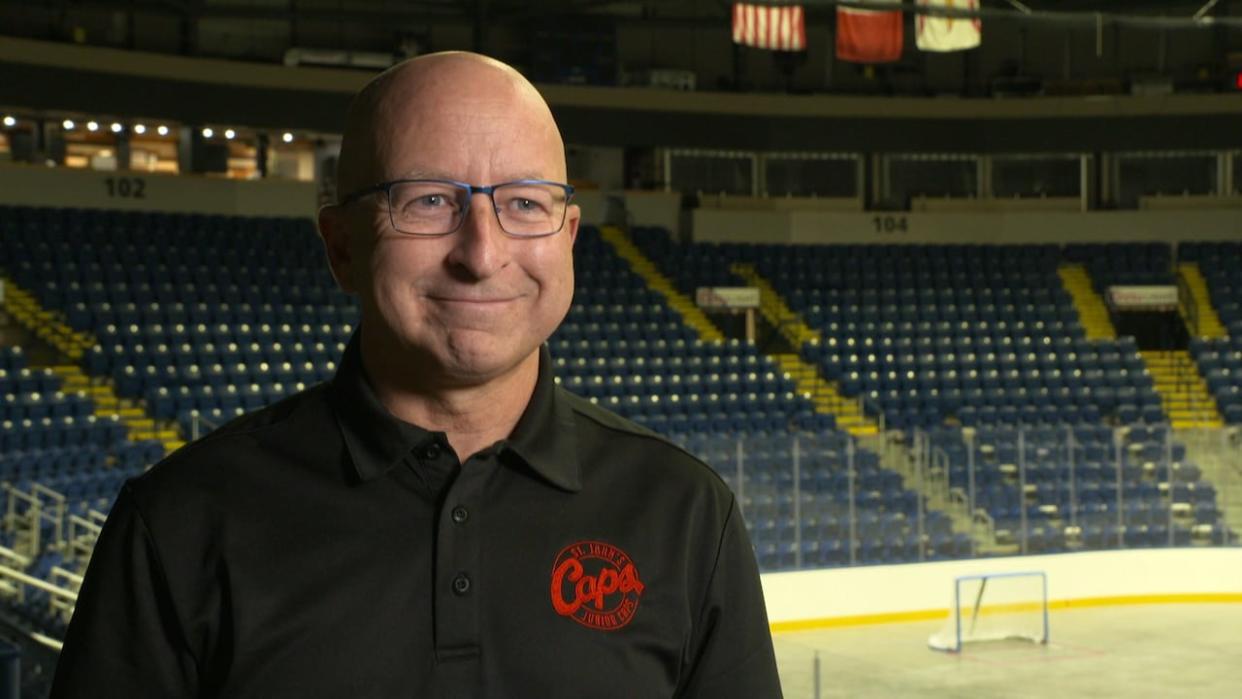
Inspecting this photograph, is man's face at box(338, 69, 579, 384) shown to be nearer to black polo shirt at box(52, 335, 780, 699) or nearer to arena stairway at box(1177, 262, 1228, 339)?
black polo shirt at box(52, 335, 780, 699)

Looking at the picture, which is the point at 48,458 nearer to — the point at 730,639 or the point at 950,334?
the point at 730,639

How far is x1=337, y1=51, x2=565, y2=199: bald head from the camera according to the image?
5.57 ft

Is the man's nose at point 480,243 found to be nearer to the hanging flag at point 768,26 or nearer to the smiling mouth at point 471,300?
the smiling mouth at point 471,300

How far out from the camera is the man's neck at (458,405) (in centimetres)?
174

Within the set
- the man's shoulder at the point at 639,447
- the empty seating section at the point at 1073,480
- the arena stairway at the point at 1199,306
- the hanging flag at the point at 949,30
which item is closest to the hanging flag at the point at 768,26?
the hanging flag at the point at 949,30

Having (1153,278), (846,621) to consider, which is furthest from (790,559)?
(1153,278)

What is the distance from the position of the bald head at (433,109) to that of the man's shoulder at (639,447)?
293mm

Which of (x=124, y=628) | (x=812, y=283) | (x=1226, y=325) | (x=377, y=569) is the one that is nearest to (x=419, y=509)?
(x=377, y=569)

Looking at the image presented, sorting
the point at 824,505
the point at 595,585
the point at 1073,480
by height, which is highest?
the point at 595,585

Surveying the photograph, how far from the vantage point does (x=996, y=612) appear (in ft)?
51.8

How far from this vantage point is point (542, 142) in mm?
1737

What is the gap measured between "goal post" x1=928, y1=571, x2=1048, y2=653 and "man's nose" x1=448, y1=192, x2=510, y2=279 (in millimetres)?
14108

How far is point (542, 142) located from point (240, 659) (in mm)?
614

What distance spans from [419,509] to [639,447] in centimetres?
27
